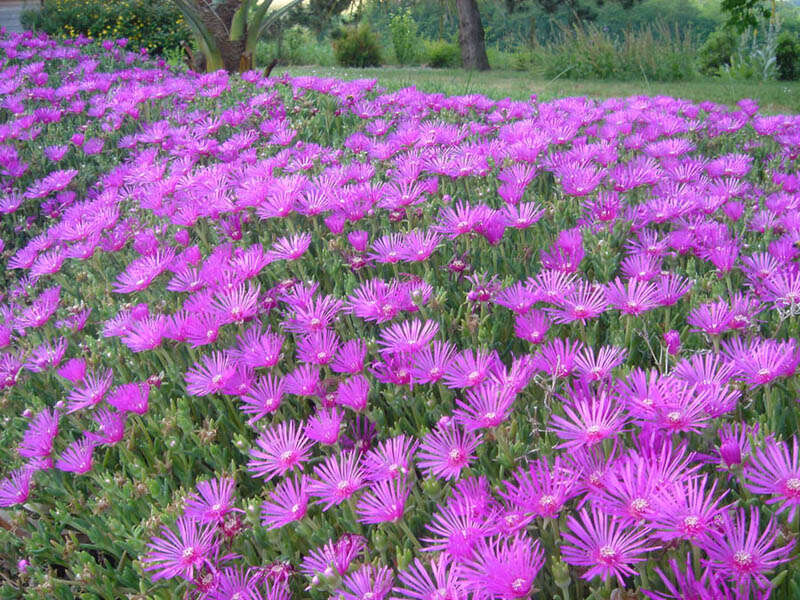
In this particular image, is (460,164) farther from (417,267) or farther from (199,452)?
(199,452)

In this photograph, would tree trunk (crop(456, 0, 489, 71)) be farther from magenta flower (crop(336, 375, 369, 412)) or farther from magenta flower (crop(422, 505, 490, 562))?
magenta flower (crop(422, 505, 490, 562))

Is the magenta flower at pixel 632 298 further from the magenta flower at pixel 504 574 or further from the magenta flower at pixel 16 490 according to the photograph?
the magenta flower at pixel 16 490

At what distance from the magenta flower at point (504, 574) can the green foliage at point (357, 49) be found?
2239 centimetres

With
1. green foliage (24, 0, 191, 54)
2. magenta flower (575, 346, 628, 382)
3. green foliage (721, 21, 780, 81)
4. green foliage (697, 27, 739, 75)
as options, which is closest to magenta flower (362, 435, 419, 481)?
magenta flower (575, 346, 628, 382)

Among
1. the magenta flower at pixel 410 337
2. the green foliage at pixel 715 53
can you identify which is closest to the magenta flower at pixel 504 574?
the magenta flower at pixel 410 337

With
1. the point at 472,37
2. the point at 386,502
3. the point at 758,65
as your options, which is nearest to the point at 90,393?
the point at 386,502

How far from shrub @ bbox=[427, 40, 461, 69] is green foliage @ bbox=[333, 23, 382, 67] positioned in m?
1.73

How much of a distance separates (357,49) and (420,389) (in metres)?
22.2

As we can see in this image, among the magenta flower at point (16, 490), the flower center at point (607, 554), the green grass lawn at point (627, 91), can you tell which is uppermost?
the flower center at point (607, 554)

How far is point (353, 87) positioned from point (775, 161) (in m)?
2.41

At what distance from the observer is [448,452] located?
42.6 inches

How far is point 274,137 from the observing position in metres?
3.23

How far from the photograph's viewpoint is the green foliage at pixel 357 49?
2189cm

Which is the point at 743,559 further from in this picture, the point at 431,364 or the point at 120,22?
the point at 120,22
